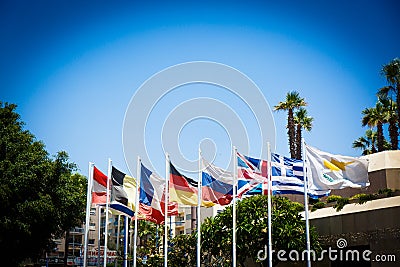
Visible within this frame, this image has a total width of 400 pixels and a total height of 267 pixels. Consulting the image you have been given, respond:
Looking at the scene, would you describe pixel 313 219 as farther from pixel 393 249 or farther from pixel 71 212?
pixel 71 212

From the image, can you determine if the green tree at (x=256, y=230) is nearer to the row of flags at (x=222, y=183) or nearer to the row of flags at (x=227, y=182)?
the row of flags at (x=227, y=182)

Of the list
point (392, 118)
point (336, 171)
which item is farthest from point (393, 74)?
point (336, 171)

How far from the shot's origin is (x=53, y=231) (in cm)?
3259

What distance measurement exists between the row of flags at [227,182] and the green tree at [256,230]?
1388 mm

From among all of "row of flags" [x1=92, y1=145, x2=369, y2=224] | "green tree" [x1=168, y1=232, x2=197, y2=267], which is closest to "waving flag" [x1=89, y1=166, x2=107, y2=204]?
"row of flags" [x1=92, y1=145, x2=369, y2=224]

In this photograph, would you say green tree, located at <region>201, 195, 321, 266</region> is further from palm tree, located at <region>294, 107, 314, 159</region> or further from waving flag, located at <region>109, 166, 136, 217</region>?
palm tree, located at <region>294, 107, 314, 159</region>

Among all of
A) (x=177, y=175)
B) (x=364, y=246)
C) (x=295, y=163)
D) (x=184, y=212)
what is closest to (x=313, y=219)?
(x=364, y=246)

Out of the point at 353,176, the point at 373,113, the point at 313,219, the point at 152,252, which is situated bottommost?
the point at 152,252

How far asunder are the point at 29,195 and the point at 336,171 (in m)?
19.3

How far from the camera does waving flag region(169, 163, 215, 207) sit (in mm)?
24297

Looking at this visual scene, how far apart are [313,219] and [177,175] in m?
9.00

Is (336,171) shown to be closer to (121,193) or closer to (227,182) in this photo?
(227,182)

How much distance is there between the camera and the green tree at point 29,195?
28.9 m

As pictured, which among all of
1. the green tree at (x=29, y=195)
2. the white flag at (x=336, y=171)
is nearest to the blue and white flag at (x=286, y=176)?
the white flag at (x=336, y=171)
